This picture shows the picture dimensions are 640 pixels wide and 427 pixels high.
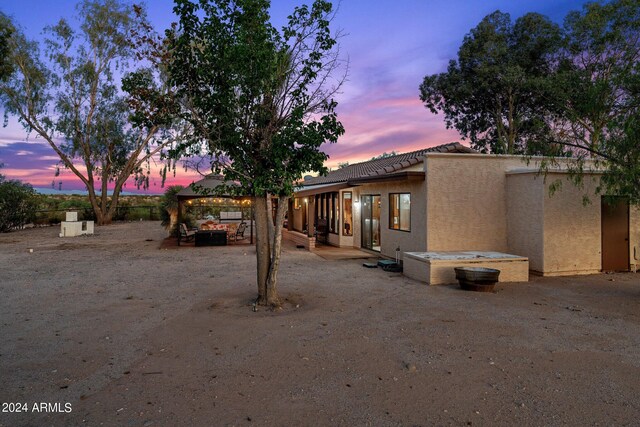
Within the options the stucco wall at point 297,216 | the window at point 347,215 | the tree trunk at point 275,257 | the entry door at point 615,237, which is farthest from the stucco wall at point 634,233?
the stucco wall at point 297,216

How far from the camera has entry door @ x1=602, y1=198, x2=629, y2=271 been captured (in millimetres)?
10320

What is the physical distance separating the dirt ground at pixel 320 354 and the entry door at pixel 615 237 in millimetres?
2118

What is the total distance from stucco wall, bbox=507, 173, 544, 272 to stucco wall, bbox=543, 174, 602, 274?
0.15 m

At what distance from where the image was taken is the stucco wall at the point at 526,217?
992cm

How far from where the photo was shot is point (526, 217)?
10.4 metres

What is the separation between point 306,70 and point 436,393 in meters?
5.66

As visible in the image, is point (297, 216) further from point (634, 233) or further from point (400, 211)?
point (634, 233)

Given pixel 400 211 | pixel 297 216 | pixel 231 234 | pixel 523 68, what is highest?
pixel 523 68

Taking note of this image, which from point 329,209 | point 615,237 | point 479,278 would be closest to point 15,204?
point 329,209

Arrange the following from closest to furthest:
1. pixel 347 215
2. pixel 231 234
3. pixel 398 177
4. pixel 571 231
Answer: pixel 571 231, pixel 398 177, pixel 347 215, pixel 231 234

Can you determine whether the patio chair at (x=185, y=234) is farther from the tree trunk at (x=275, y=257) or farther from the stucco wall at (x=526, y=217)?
the stucco wall at (x=526, y=217)

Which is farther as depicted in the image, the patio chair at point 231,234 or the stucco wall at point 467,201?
the patio chair at point 231,234

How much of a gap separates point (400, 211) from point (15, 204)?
2264cm

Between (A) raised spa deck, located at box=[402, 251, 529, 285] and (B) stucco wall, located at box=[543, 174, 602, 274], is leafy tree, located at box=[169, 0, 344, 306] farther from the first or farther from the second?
(B) stucco wall, located at box=[543, 174, 602, 274]
